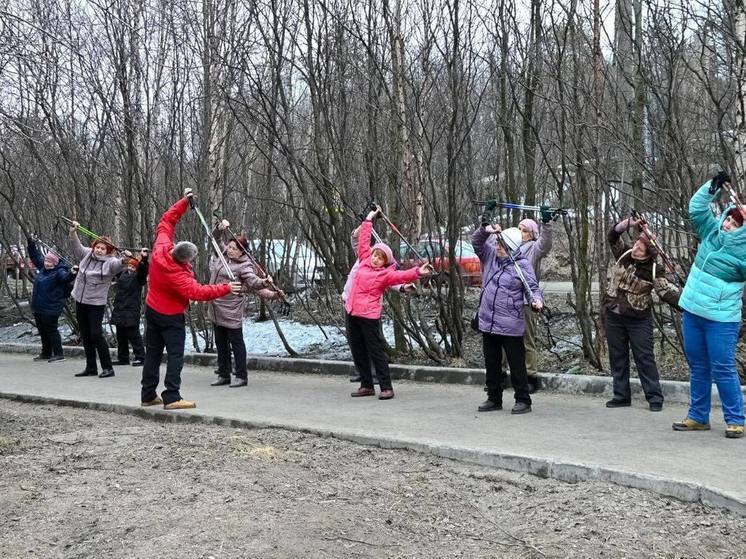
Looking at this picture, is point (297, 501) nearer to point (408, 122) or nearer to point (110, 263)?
point (408, 122)

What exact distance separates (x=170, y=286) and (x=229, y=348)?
7.01 ft

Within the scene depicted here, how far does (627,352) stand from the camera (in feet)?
24.4

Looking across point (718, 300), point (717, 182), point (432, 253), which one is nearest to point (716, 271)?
point (718, 300)

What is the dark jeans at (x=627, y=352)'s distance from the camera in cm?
731

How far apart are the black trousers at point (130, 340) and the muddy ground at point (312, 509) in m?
5.37

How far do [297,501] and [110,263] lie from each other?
6762 millimetres

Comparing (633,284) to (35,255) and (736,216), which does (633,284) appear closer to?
(736,216)

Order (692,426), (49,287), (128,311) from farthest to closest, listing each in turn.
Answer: (49,287) → (128,311) → (692,426)

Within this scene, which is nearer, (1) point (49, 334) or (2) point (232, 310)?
(2) point (232, 310)

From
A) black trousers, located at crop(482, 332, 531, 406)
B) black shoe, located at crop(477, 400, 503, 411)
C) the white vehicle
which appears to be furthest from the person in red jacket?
the white vehicle

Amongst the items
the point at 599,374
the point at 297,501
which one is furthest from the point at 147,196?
the point at 297,501

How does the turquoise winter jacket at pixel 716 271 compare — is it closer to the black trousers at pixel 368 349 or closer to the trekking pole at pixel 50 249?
the black trousers at pixel 368 349

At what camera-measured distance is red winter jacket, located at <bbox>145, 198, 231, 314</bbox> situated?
25.0 feet

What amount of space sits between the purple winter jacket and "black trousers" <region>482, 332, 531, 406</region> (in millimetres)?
98
